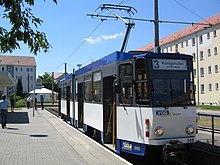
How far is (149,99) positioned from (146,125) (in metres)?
0.68

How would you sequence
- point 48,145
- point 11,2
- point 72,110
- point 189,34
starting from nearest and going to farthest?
point 11,2
point 48,145
point 72,110
point 189,34

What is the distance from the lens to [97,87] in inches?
493

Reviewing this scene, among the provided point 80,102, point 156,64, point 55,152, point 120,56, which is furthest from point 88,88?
point 156,64

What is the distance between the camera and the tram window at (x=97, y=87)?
12.1m

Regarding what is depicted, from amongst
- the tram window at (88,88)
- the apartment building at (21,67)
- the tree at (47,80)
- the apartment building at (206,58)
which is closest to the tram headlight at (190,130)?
the tram window at (88,88)

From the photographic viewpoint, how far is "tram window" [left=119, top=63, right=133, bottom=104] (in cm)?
951

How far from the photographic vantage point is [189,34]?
2697 inches

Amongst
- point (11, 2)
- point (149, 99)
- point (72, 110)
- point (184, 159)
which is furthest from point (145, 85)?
point (72, 110)

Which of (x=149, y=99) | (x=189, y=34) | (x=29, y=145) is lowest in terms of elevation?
(x=29, y=145)

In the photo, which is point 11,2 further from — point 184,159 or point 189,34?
point 189,34

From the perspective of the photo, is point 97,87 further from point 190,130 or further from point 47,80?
point 47,80

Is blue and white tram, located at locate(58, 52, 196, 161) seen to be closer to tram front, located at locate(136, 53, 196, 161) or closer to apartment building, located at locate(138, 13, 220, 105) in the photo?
tram front, located at locate(136, 53, 196, 161)

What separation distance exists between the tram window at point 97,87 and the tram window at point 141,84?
2.93 meters

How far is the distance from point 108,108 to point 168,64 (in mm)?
2986
